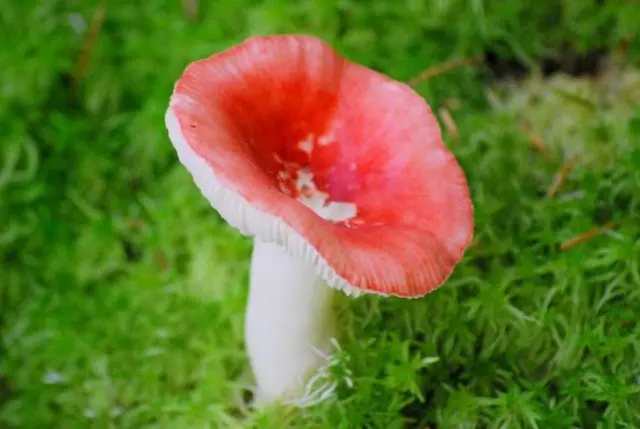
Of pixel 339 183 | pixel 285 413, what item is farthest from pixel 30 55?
pixel 285 413

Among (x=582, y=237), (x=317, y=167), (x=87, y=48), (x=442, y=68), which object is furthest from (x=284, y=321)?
(x=87, y=48)

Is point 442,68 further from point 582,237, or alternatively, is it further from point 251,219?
point 251,219

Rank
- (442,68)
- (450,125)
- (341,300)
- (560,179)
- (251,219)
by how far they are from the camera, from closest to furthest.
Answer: (251,219)
(341,300)
(560,179)
(450,125)
(442,68)

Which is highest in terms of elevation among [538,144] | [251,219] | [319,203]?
[251,219]

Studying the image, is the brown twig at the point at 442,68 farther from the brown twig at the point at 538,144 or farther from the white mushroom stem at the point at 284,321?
the white mushroom stem at the point at 284,321

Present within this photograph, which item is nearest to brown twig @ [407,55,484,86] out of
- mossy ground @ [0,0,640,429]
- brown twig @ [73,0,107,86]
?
mossy ground @ [0,0,640,429]
